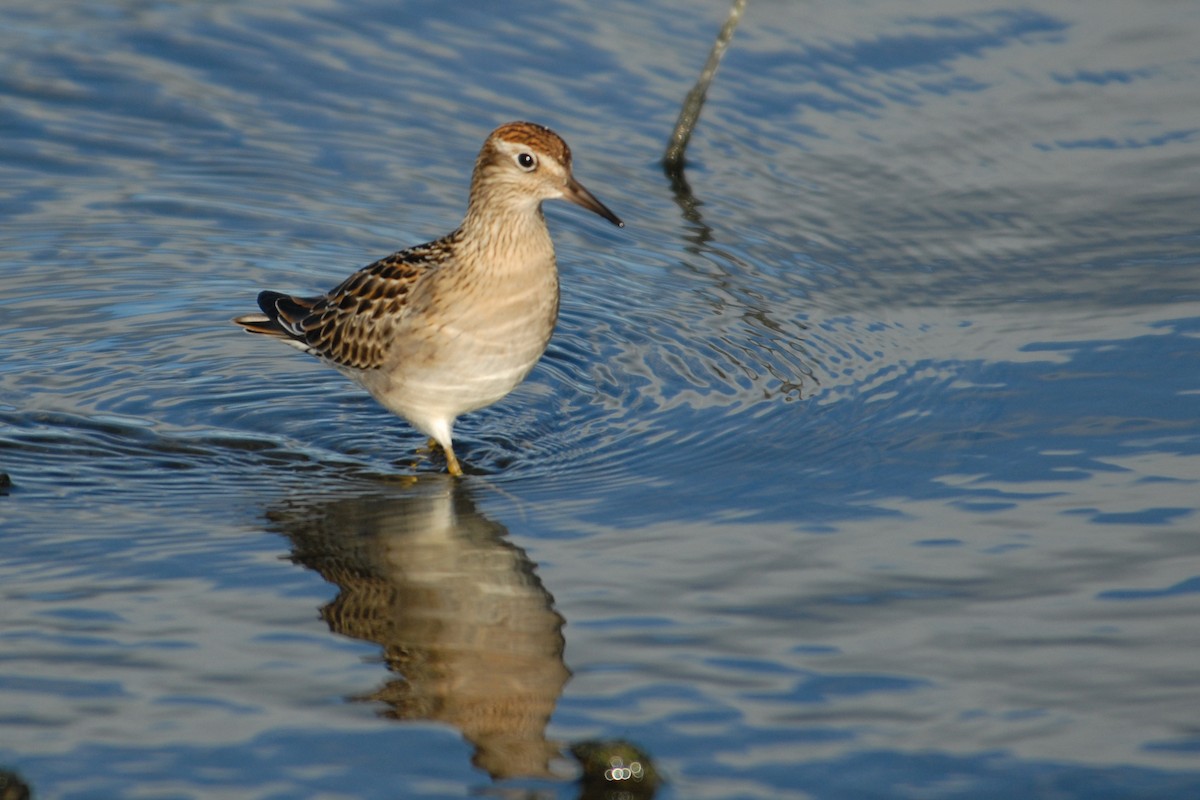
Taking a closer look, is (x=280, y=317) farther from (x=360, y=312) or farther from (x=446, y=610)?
(x=446, y=610)

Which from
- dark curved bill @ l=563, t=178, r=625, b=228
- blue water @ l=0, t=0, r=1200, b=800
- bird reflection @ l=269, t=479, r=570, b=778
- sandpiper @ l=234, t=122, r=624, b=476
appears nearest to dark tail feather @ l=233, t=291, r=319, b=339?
blue water @ l=0, t=0, r=1200, b=800

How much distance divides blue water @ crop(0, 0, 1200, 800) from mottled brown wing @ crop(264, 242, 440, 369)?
0.43 m

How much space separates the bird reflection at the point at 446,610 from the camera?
5723 millimetres

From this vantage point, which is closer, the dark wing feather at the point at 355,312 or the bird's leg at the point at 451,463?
the bird's leg at the point at 451,463

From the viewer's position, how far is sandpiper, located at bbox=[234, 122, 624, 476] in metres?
7.90

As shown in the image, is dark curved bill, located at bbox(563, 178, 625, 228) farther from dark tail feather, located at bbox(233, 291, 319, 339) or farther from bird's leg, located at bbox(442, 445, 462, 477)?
dark tail feather, located at bbox(233, 291, 319, 339)

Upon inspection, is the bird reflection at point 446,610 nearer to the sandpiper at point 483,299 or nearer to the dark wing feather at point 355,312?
the sandpiper at point 483,299

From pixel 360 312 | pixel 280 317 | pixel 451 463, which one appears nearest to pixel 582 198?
pixel 360 312

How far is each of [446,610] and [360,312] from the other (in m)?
2.29

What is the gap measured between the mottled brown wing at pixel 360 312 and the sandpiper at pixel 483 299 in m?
0.01

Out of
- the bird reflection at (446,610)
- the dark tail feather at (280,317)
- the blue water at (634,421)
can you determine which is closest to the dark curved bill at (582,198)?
the blue water at (634,421)

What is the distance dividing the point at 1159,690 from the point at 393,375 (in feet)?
12.8

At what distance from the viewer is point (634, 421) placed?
27.5 feet

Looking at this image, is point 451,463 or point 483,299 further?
point 451,463
